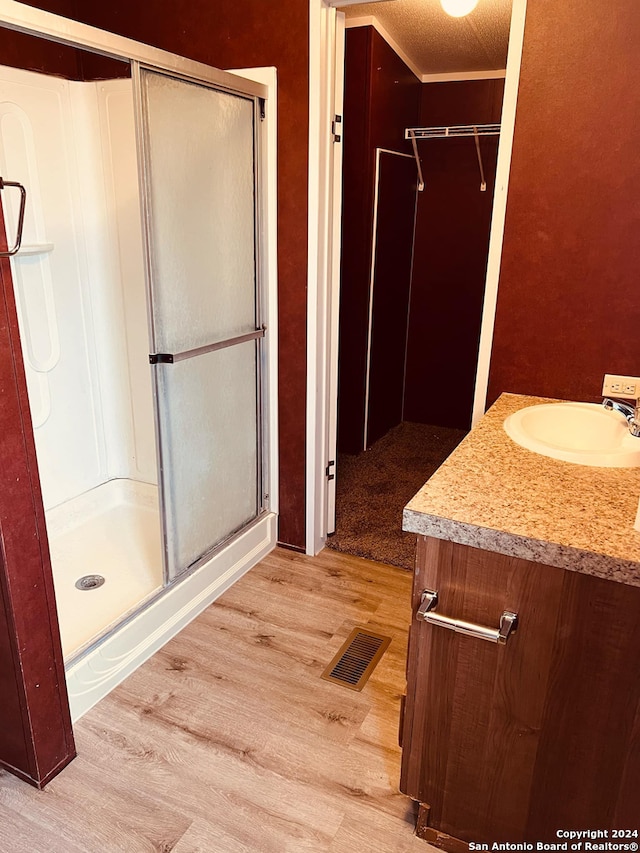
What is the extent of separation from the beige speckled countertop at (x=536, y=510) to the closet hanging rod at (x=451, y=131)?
2.67m

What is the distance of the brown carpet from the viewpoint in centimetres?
295

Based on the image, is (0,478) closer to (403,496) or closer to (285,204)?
(285,204)

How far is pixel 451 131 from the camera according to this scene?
12.4 feet

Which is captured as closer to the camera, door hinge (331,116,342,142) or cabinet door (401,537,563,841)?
cabinet door (401,537,563,841)

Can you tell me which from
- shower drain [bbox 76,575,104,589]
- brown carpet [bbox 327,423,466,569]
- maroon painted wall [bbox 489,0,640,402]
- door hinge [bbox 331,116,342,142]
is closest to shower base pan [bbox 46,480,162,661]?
shower drain [bbox 76,575,104,589]

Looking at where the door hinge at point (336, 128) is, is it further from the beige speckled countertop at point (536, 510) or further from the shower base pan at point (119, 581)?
the shower base pan at point (119, 581)

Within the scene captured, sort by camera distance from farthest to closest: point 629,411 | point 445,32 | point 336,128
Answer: point 445,32
point 336,128
point 629,411

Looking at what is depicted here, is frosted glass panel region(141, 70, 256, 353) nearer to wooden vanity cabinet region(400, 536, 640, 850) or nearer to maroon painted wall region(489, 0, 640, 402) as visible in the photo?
maroon painted wall region(489, 0, 640, 402)

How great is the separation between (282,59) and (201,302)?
99 centimetres

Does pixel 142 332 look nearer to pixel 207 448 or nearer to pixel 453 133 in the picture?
pixel 207 448

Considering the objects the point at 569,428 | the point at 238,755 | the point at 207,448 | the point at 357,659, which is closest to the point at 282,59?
the point at 207,448

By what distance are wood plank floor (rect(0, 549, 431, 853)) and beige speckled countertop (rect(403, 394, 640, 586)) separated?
0.87 meters

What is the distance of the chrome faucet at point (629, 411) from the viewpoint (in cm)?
171

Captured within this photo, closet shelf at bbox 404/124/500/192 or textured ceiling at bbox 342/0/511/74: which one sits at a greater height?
textured ceiling at bbox 342/0/511/74
